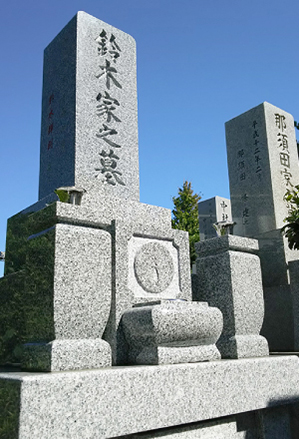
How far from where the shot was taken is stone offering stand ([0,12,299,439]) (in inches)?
127

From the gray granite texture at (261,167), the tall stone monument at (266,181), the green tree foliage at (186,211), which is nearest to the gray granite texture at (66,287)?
the tall stone monument at (266,181)

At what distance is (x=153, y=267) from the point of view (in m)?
4.88

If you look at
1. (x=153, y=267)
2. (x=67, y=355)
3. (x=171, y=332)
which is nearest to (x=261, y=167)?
(x=153, y=267)

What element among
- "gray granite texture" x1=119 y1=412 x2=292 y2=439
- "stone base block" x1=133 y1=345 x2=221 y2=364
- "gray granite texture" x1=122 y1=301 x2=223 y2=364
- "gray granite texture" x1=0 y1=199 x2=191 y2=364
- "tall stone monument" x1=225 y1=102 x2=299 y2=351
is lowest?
"gray granite texture" x1=119 y1=412 x2=292 y2=439

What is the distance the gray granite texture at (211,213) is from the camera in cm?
1410

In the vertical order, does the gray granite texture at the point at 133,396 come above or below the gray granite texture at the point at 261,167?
below

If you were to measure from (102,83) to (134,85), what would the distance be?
759 millimetres

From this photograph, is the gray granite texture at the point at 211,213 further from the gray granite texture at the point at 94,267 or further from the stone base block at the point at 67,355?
the stone base block at the point at 67,355

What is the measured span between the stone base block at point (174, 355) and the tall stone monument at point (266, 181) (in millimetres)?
3787

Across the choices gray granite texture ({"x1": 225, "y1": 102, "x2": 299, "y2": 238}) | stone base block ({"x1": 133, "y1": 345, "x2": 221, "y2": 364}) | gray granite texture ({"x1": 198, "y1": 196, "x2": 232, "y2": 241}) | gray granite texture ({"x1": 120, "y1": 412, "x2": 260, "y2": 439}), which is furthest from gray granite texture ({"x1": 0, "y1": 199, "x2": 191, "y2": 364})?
gray granite texture ({"x1": 198, "y1": 196, "x2": 232, "y2": 241})

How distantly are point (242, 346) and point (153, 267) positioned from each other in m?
1.44

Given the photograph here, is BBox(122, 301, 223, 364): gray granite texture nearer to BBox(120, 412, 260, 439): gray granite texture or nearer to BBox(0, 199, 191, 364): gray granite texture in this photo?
BBox(0, 199, 191, 364): gray granite texture

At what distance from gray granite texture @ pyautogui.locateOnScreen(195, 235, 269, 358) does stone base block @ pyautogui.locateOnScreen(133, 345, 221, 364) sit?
675mm

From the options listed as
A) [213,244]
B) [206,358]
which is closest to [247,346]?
[206,358]
